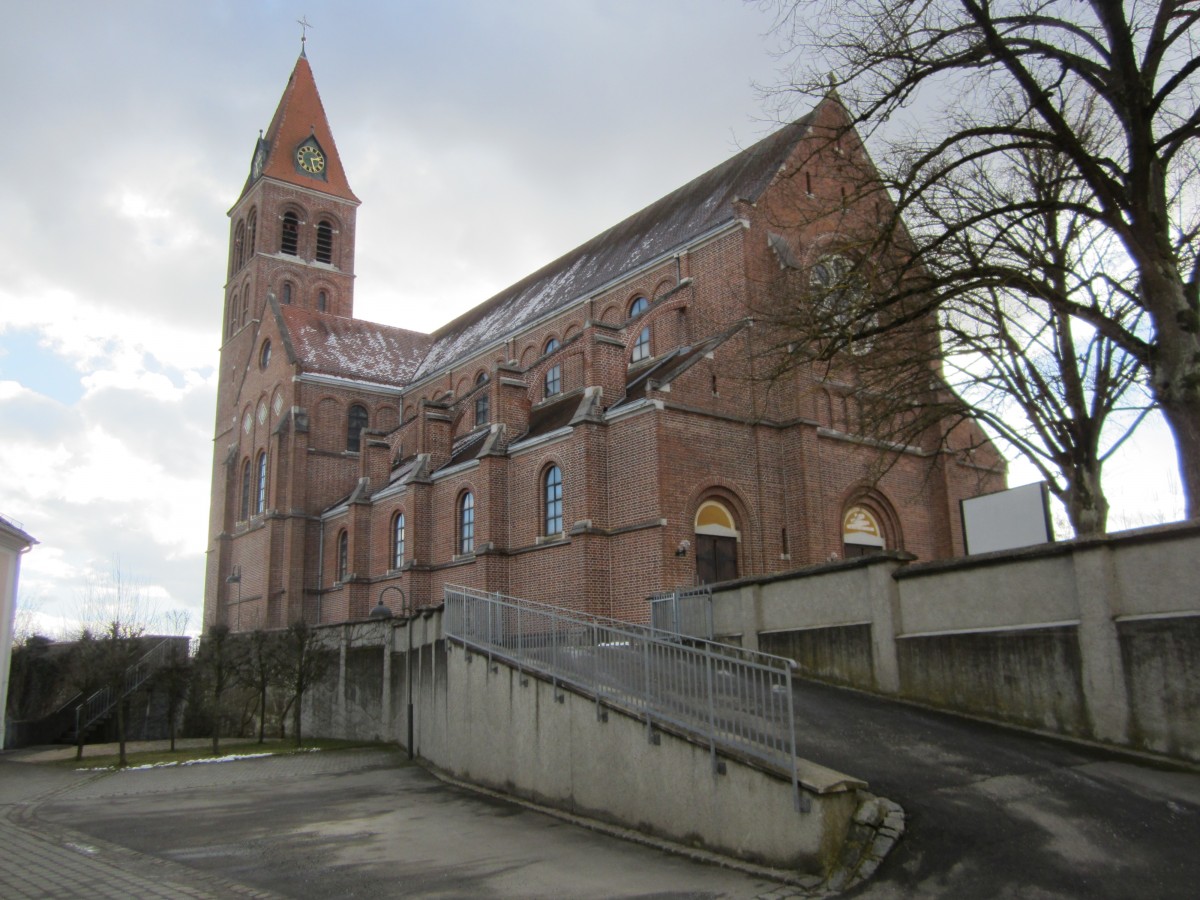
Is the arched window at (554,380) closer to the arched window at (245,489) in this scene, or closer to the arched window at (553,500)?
the arched window at (553,500)

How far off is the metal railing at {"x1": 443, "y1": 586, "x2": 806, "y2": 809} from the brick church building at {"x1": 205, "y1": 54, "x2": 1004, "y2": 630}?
4893 millimetres

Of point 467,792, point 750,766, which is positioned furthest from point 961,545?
point 750,766

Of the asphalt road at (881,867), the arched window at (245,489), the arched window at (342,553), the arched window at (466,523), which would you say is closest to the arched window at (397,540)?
the arched window at (342,553)

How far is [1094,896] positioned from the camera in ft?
22.1

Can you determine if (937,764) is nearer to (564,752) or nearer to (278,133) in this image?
(564,752)

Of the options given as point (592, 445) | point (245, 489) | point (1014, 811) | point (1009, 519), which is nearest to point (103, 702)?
point (245, 489)

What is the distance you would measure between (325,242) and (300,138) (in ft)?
19.6

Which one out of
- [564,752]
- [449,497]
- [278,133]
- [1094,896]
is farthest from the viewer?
[278,133]

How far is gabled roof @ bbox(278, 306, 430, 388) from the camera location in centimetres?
4150

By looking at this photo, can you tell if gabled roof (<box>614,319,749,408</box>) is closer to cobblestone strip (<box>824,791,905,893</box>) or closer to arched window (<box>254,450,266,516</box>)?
cobblestone strip (<box>824,791,905,893</box>)

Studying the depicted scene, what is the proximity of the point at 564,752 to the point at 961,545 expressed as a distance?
59.0 ft

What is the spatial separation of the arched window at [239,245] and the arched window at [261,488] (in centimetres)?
1403

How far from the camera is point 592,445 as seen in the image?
77.4 feet

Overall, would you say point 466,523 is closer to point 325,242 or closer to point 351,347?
point 351,347
